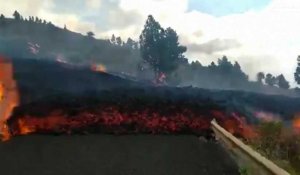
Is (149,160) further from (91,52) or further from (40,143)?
(91,52)

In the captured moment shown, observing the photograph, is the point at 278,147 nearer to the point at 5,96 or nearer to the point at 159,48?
the point at 5,96

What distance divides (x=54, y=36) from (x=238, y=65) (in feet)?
268

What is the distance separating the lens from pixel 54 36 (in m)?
173

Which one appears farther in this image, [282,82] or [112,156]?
[282,82]

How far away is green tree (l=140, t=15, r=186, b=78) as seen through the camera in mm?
106125

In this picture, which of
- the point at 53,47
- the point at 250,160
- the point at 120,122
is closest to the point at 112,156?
the point at 250,160

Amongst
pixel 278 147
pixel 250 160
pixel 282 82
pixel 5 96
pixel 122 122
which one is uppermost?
pixel 282 82

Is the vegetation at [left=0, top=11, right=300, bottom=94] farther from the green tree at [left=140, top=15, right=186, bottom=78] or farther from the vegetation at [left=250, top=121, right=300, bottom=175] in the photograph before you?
the vegetation at [left=250, top=121, right=300, bottom=175]

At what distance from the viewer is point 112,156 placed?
15.0 meters

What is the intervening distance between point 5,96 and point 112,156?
13317mm

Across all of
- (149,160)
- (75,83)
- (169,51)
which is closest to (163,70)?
(169,51)

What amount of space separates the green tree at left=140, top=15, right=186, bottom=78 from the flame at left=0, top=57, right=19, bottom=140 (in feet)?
258

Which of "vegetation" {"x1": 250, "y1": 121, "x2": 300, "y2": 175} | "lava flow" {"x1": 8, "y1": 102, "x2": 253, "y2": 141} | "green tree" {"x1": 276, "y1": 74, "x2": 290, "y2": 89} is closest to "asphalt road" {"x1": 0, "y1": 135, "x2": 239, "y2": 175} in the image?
"vegetation" {"x1": 250, "y1": 121, "x2": 300, "y2": 175}

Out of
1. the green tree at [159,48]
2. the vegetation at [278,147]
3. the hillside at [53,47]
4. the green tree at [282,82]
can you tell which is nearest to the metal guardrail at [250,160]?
the vegetation at [278,147]
